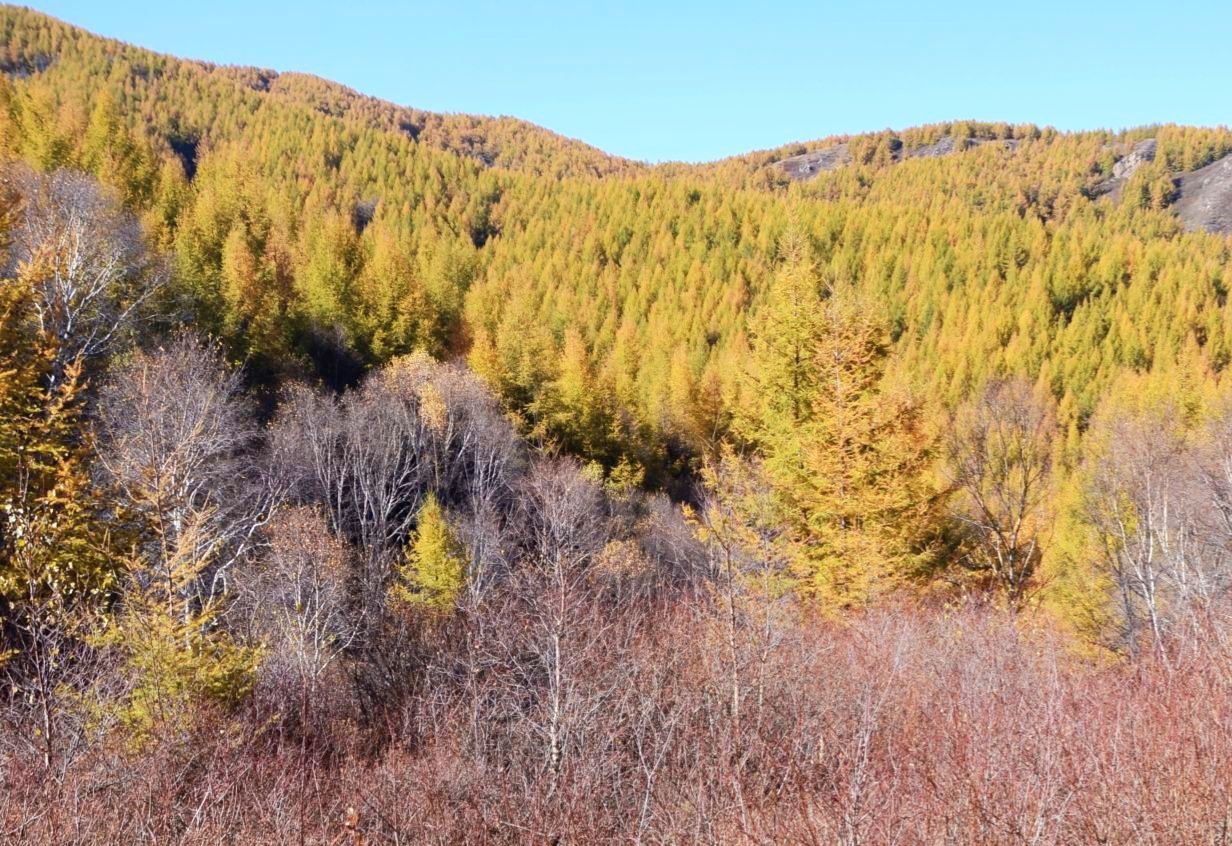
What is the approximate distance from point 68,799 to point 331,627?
14181 millimetres

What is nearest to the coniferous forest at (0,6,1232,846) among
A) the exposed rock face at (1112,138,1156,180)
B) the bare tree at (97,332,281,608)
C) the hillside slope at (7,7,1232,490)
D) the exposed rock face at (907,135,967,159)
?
the bare tree at (97,332,281,608)

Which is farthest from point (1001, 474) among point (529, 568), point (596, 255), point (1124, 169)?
point (1124, 169)

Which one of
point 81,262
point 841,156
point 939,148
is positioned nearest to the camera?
point 81,262

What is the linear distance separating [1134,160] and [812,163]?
244 ft

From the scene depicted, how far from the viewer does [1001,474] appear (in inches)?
626

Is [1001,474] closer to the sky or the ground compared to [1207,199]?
closer to the ground

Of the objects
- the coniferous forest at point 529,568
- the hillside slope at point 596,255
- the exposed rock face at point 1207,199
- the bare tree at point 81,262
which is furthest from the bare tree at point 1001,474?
the exposed rock face at point 1207,199

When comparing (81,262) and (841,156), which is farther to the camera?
(841,156)

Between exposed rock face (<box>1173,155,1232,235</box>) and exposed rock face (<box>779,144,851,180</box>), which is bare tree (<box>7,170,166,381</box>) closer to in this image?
exposed rock face (<box>1173,155,1232,235</box>)

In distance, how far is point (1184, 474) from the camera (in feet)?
69.7

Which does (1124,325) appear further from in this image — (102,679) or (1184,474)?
(102,679)

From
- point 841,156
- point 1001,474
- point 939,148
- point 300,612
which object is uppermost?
point 939,148

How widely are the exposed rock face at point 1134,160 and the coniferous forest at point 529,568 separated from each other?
12684cm

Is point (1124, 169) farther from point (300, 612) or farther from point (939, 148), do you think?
point (300, 612)
